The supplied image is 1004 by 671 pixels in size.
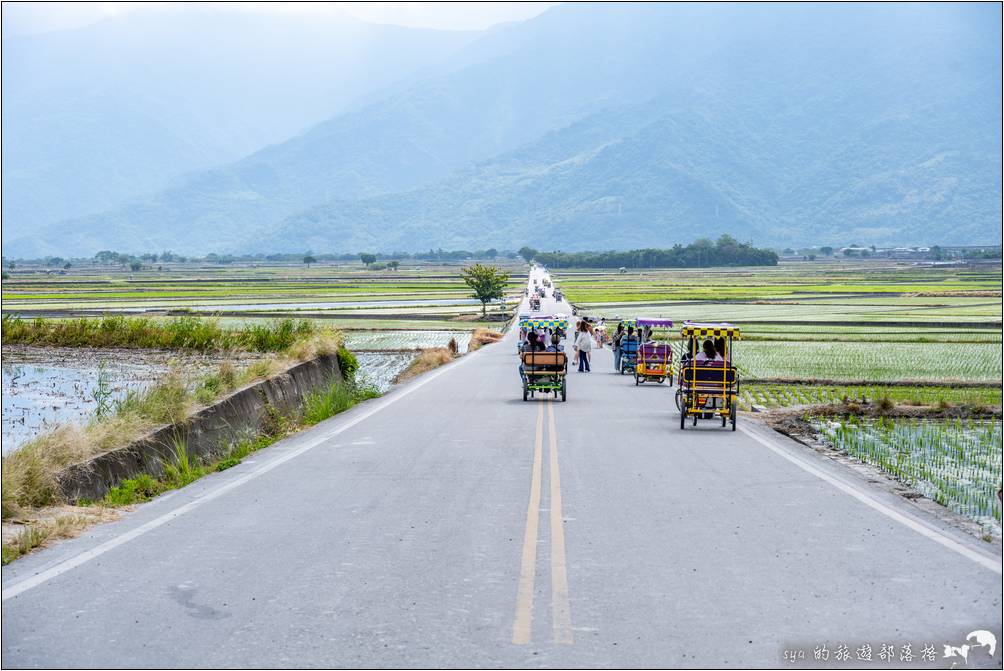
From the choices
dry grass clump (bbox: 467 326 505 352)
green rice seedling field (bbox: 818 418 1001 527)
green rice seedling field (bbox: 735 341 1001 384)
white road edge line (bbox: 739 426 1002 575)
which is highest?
white road edge line (bbox: 739 426 1002 575)

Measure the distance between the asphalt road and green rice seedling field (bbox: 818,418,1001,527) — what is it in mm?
1053

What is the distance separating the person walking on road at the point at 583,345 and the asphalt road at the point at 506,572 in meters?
18.4

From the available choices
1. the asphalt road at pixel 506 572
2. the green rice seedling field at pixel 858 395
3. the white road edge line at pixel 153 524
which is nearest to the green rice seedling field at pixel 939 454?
the asphalt road at pixel 506 572

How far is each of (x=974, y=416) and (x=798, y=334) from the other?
105 ft

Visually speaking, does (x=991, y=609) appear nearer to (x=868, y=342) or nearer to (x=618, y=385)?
(x=618, y=385)

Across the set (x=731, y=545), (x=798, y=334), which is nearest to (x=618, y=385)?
(x=731, y=545)

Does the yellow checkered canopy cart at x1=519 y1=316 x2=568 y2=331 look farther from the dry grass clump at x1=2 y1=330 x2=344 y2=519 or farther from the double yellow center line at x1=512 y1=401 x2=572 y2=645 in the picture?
the double yellow center line at x1=512 y1=401 x2=572 y2=645

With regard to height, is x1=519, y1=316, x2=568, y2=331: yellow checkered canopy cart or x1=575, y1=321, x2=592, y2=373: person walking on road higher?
x1=519, y1=316, x2=568, y2=331: yellow checkered canopy cart

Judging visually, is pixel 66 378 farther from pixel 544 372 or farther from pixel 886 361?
pixel 886 361

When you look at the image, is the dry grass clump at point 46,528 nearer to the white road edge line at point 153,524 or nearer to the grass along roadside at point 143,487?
the grass along roadside at point 143,487

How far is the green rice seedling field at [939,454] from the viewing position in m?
13.1

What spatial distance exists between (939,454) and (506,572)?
1090 cm

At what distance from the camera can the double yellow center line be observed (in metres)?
7.09

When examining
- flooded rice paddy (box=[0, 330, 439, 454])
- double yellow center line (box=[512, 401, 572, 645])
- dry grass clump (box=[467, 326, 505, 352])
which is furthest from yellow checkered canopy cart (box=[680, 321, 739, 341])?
dry grass clump (box=[467, 326, 505, 352])
